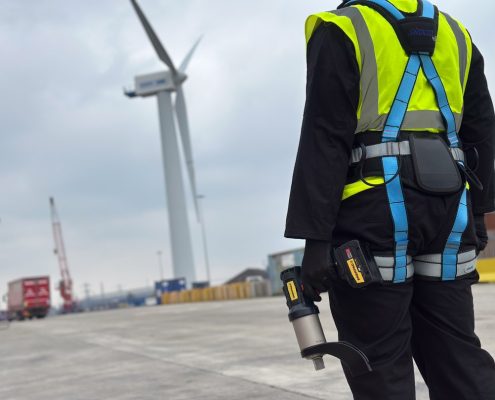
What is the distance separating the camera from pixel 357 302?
7.34ft

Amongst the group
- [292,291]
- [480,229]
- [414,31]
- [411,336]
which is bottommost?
[411,336]

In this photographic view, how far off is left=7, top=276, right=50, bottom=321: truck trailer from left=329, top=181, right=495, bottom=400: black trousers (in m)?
55.0

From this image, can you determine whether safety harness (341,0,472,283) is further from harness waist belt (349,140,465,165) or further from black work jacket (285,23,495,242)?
black work jacket (285,23,495,242)

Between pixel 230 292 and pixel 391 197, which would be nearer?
pixel 391 197

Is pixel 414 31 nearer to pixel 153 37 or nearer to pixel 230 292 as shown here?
pixel 230 292

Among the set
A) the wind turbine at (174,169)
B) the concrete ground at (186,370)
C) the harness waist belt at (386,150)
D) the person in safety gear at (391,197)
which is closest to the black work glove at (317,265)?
the person in safety gear at (391,197)

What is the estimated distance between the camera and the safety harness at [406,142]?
2.22m

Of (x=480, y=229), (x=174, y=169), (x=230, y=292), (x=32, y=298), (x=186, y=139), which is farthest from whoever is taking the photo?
(x=174, y=169)

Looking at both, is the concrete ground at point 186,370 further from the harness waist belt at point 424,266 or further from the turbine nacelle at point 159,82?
the turbine nacelle at point 159,82

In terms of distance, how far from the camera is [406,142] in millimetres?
2293

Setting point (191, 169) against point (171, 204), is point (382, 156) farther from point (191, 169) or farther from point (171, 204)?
point (171, 204)

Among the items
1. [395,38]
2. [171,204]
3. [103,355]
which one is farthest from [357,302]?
[171,204]

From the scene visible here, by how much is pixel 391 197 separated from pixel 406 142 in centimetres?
20

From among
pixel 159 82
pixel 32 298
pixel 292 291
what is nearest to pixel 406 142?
pixel 292 291
